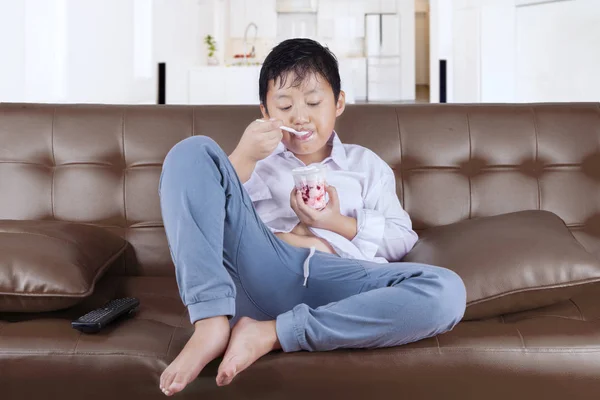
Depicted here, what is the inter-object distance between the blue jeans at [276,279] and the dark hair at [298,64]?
1.33 ft

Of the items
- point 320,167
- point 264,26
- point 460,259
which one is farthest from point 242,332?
point 264,26

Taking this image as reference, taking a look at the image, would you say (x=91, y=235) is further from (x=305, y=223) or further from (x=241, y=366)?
(x=241, y=366)

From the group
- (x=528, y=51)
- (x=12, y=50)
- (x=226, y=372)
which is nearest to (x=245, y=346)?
(x=226, y=372)

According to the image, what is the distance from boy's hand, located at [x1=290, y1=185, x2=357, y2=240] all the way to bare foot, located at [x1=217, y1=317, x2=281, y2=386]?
35 cm

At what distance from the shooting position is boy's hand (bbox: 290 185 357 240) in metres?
1.73

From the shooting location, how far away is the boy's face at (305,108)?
73.3 inches

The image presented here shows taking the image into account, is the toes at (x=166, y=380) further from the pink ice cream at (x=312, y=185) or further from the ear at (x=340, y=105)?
the ear at (x=340, y=105)

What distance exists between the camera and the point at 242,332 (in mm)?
1414

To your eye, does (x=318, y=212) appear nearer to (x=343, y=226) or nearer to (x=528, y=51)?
(x=343, y=226)

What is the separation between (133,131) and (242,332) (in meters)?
0.97

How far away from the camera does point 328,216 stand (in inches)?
69.4

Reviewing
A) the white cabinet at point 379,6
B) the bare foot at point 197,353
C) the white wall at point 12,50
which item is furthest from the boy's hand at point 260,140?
the white cabinet at point 379,6

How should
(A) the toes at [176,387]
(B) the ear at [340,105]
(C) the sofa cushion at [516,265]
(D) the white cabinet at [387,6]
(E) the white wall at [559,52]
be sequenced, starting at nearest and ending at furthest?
(A) the toes at [176,387]
(C) the sofa cushion at [516,265]
(B) the ear at [340,105]
(E) the white wall at [559,52]
(D) the white cabinet at [387,6]

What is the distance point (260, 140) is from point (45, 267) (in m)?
0.57
